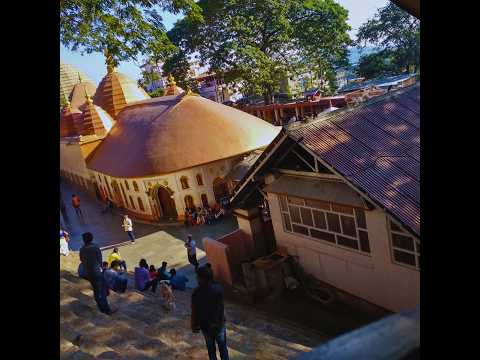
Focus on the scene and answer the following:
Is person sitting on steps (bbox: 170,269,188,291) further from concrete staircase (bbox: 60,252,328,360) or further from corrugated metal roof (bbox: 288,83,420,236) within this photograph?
corrugated metal roof (bbox: 288,83,420,236)

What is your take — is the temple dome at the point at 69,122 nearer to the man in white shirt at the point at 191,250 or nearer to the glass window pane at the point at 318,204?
the man in white shirt at the point at 191,250

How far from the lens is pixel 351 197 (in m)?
9.54

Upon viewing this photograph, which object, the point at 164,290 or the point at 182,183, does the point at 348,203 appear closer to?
the point at 164,290

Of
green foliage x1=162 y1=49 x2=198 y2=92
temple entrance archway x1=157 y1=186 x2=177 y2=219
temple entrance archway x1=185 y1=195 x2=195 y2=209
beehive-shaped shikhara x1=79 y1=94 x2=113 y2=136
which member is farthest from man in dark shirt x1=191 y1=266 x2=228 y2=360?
green foliage x1=162 y1=49 x2=198 y2=92

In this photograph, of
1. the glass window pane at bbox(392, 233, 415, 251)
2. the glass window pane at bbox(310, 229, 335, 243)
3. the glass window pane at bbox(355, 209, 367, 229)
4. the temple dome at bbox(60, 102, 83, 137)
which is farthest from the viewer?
the temple dome at bbox(60, 102, 83, 137)

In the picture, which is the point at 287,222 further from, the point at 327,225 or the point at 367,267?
the point at 367,267

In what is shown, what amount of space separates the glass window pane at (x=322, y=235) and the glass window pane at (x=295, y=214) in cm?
54

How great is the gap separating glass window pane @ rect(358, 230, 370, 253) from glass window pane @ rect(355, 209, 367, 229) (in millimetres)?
153

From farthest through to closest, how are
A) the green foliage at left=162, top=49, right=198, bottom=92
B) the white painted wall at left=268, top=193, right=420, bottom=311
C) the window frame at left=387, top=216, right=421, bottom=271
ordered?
the green foliage at left=162, top=49, right=198, bottom=92
the white painted wall at left=268, top=193, right=420, bottom=311
the window frame at left=387, top=216, right=421, bottom=271

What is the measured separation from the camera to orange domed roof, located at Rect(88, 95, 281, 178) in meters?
20.7

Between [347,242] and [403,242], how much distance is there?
5.30ft

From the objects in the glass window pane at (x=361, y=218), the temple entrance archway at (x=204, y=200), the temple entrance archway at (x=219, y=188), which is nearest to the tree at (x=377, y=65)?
the temple entrance archway at (x=219, y=188)
